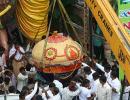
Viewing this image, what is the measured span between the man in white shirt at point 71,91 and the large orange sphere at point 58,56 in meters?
0.61

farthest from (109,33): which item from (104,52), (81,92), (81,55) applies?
(104,52)

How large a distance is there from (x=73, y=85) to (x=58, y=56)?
0.95 metres

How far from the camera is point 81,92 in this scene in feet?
38.5

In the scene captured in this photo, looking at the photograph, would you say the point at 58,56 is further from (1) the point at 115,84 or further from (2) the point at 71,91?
(1) the point at 115,84

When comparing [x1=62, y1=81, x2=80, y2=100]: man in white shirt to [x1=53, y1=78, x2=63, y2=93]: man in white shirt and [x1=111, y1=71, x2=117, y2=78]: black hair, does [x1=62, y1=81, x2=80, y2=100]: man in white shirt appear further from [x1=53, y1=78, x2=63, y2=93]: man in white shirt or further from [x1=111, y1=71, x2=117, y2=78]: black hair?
[x1=111, y1=71, x2=117, y2=78]: black hair

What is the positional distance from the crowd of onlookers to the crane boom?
133 inches

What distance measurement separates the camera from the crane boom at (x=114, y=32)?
24.5ft

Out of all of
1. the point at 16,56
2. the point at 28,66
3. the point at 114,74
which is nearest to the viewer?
the point at 114,74

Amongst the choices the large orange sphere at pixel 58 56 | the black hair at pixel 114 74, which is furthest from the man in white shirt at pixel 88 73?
the large orange sphere at pixel 58 56

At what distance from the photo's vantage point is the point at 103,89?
38.7ft

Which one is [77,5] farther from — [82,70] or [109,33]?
[109,33]

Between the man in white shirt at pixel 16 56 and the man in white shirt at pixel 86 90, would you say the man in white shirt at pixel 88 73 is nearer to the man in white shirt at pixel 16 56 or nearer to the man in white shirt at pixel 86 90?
the man in white shirt at pixel 86 90

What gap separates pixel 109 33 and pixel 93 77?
13.8ft

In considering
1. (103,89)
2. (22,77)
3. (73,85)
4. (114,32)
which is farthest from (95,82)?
Result: (114,32)
